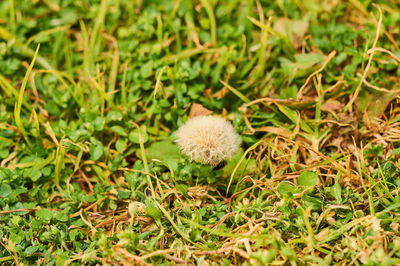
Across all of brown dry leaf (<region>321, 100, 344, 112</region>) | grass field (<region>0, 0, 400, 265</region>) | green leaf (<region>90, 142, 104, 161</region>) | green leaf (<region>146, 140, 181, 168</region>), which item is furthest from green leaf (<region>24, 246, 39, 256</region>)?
brown dry leaf (<region>321, 100, 344, 112</region>)

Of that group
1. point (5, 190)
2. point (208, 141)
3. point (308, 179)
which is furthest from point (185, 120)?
point (5, 190)

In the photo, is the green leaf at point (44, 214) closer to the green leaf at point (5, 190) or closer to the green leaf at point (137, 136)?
the green leaf at point (5, 190)

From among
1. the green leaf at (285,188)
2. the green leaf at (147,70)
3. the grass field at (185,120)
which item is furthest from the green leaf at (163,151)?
the green leaf at (285,188)

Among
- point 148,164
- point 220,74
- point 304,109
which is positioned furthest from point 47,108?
point 304,109

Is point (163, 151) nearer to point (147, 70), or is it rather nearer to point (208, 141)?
point (208, 141)

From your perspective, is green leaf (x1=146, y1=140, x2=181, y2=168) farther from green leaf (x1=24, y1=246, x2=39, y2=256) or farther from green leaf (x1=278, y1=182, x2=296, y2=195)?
green leaf (x1=24, y1=246, x2=39, y2=256)

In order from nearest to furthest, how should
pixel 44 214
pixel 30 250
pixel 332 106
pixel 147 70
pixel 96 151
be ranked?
1. pixel 30 250
2. pixel 44 214
3. pixel 96 151
4. pixel 332 106
5. pixel 147 70

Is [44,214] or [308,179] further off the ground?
[308,179]
